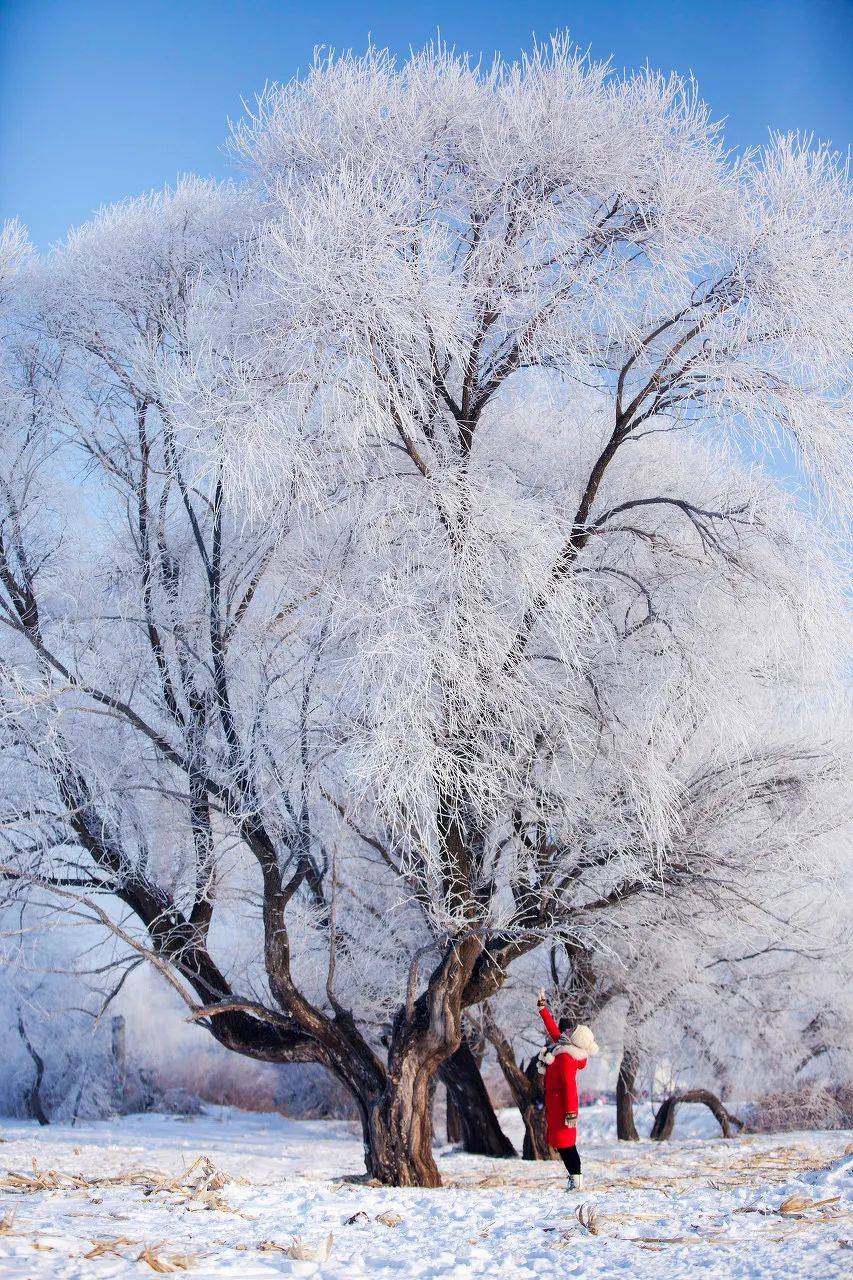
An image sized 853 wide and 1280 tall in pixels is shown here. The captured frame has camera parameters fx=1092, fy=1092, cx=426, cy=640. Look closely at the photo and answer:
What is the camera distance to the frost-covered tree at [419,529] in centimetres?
593

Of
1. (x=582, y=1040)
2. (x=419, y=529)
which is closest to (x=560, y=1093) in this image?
(x=582, y=1040)

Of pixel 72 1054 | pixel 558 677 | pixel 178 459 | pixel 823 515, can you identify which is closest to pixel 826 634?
pixel 823 515

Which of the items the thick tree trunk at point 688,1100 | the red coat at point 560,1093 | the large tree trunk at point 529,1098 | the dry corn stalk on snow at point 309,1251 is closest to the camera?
the dry corn stalk on snow at point 309,1251

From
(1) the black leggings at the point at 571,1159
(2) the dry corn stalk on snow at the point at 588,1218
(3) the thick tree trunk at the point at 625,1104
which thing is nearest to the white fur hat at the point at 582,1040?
(1) the black leggings at the point at 571,1159

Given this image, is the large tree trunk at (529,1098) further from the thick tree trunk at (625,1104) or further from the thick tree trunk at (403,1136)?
the thick tree trunk at (403,1136)

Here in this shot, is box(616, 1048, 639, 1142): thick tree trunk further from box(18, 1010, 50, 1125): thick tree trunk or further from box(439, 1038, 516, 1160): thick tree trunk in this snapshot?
box(18, 1010, 50, 1125): thick tree trunk

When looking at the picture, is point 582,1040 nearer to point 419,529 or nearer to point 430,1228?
point 430,1228

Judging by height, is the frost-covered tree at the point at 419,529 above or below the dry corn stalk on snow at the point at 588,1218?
above

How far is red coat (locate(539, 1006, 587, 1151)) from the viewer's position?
237 inches

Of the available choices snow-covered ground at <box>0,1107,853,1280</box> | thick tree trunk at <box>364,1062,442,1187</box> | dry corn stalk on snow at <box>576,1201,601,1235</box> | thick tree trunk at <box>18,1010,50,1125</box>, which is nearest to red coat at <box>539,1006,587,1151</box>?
snow-covered ground at <box>0,1107,853,1280</box>

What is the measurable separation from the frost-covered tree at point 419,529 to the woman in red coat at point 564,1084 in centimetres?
75

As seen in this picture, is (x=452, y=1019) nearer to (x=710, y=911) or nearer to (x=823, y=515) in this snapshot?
(x=710, y=911)

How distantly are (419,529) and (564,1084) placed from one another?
3.22 m

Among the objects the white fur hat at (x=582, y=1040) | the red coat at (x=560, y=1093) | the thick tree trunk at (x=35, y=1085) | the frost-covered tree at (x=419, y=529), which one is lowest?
the thick tree trunk at (x=35, y=1085)
